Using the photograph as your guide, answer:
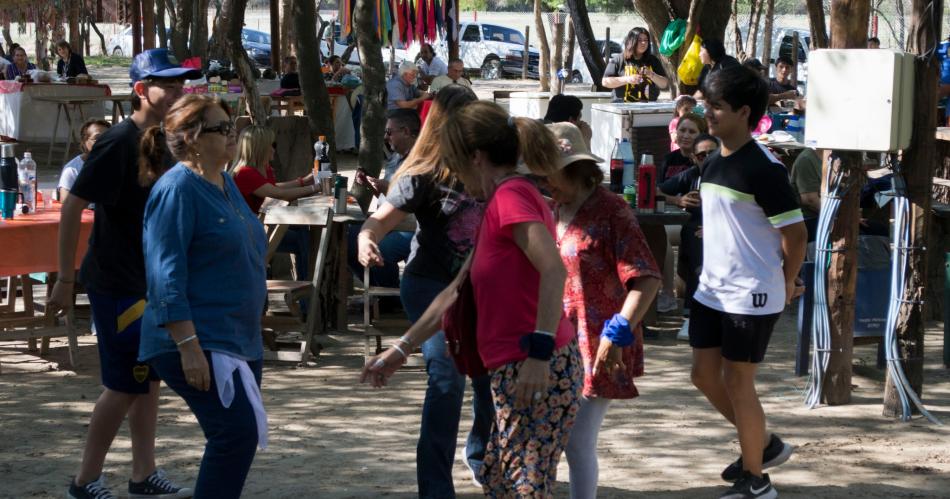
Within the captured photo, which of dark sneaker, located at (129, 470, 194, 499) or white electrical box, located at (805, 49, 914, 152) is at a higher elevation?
white electrical box, located at (805, 49, 914, 152)

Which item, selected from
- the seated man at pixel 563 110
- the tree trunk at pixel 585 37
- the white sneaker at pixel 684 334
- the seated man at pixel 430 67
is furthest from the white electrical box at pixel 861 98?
the seated man at pixel 430 67

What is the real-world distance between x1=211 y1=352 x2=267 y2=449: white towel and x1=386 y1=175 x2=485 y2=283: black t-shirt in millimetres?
1006

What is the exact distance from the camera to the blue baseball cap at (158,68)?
4891 mm

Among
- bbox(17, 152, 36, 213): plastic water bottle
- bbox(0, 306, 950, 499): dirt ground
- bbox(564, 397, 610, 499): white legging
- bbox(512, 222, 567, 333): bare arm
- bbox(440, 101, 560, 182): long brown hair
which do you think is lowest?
bbox(0, 306, 950, 499): dirt ground

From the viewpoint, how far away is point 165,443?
19.7ft

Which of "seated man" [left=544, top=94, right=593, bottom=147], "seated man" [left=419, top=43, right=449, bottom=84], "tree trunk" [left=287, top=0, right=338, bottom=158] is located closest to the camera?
"seated man" [left=544, top=94, right=593, bottom=147]

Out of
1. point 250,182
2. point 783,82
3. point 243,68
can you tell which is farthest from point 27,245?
point 783,82

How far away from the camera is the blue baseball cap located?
16.0 feet

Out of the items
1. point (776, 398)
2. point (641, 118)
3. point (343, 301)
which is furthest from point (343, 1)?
point (776, 398)

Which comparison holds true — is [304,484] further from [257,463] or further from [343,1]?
[343,1]

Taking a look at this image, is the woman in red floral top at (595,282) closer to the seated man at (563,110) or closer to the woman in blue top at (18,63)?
the seated man at (563,110)

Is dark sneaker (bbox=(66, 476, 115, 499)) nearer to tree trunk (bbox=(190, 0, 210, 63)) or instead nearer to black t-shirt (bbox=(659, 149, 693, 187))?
black t-shirt (bbox=(659, 149, 693, 187))

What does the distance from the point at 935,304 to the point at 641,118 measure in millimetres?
4047

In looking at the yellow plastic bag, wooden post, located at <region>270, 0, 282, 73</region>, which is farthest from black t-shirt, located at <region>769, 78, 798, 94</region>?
wooden post, located at <region>270, 0, 282, 73</region>
